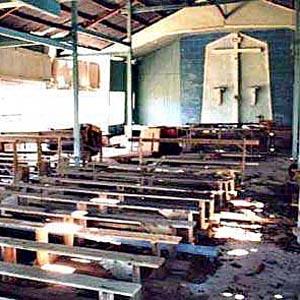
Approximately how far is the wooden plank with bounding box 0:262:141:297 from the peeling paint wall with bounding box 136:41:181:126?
1408 cm

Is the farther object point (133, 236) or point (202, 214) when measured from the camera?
point (202, 214)

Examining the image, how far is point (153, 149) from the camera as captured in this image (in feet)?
39.8

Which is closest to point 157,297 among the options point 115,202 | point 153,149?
point 115,202

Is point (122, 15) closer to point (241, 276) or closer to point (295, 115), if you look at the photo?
point (295, 115)

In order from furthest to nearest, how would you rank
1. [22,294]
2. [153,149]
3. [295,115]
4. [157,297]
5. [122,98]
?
1. [122,98]
2. [153,149]
3. [295,115]
4. [157,297]
5. [22,294]

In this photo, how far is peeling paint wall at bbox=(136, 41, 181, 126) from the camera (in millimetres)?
16938

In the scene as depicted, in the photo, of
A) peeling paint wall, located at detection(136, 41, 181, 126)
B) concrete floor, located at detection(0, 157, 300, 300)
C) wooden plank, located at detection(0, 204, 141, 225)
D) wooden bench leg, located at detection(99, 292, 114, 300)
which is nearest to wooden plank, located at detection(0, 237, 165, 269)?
concrete floor, located at detection(0, 157, 300, 300)

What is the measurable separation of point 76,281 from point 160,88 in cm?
1472

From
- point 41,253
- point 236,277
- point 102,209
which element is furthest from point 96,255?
point 102,209

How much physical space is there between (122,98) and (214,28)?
394 centimetres

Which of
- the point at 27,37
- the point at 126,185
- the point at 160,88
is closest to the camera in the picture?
the point at 126,185

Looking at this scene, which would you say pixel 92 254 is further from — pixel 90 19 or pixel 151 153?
pixel 90 19

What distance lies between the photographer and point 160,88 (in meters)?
17.3

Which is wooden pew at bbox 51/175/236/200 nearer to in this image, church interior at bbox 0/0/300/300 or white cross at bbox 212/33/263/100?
church interior at bbox 0/0/300/300
